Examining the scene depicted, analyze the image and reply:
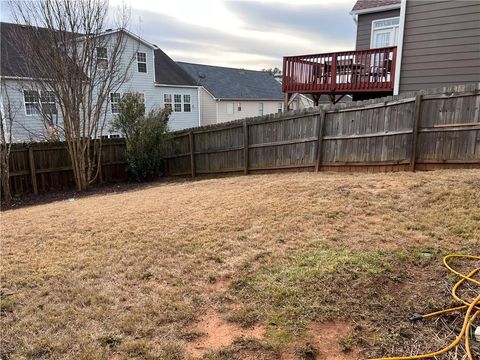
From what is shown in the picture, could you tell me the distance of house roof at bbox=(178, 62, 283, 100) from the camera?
28.4 meters

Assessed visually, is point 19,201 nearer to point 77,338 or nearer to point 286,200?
point 286,200

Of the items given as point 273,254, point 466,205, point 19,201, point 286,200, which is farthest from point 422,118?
point 19,201

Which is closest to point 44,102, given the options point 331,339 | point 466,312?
point 331,339

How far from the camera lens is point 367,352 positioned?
2396mm

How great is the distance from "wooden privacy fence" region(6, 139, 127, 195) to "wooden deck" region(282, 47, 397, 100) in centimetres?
624

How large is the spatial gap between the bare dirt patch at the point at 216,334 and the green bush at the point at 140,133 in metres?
9.69

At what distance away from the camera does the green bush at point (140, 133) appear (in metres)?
11.8

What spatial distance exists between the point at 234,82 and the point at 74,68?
69.8ft

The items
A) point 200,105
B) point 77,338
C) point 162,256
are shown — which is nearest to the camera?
point 77,338

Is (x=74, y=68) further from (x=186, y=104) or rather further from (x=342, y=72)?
(x=186, y=104)

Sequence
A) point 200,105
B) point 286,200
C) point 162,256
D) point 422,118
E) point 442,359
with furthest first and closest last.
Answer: point 200,105, point 422,118, point 286,200, point 162,256, point 442,359

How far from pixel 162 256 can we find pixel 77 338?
1.46m

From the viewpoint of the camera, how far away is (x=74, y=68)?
417 inches

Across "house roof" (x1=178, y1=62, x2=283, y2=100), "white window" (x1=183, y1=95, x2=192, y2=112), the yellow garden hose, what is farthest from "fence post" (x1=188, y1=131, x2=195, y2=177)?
"house roof" (x1=178, y1=62, x2=283, y2=100)
